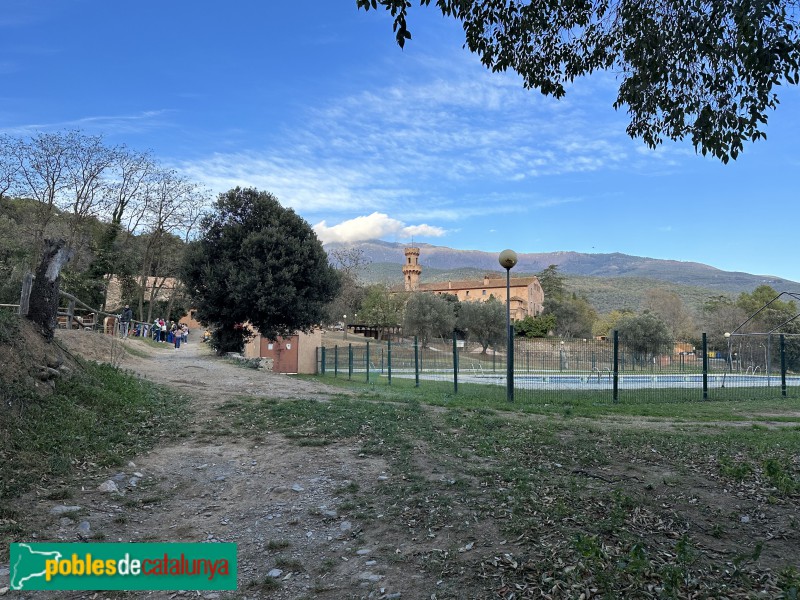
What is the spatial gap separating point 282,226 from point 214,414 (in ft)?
63.2

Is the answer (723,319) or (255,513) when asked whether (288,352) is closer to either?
(255,513)

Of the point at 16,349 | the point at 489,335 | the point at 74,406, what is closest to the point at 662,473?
the point at 74,406

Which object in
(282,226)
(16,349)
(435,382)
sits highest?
(282,226)

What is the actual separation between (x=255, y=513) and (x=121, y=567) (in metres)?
1.26

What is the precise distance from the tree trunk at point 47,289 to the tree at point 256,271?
53.9ft

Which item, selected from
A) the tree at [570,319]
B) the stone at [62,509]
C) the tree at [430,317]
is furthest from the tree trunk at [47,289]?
the tree at [570,319]

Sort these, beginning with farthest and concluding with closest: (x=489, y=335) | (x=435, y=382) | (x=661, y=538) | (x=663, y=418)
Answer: (x=489, y=335)
(x=435, y=382)
(x=663, y=418)
(x=661, y=538)

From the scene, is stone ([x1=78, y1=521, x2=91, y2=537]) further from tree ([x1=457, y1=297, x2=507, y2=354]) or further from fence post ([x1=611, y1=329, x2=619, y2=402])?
tree ([x1=457, y1=297, x2=507, y2=354])

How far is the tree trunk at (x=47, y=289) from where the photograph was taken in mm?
8336

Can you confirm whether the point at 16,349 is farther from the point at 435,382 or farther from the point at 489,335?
the point at 489,335

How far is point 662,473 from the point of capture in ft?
18.2

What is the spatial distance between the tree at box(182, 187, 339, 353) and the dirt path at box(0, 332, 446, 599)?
1885cm

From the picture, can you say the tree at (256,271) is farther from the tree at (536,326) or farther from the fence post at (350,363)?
the tree at (536,326)

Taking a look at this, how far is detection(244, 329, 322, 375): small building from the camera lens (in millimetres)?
26000
